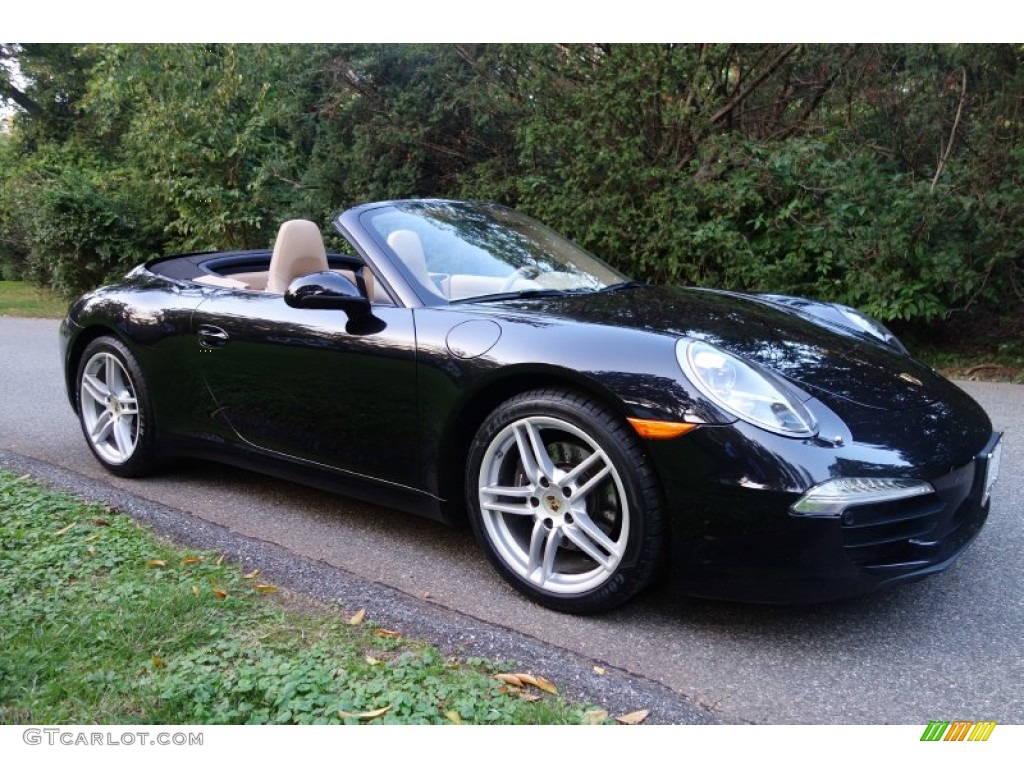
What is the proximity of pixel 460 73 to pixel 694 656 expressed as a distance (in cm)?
916

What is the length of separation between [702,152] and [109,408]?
5.83m

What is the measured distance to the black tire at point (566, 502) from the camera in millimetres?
2527

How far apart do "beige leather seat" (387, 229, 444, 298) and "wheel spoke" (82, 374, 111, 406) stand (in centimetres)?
188

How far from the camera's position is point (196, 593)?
2709mm

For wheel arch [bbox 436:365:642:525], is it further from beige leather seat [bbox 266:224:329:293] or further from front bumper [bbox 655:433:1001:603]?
beige leather seat [bbox 266:224:329:293]

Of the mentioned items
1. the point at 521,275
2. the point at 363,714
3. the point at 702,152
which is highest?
the point at 702,152

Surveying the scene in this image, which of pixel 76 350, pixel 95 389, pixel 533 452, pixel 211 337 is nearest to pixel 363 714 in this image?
pixel 533 452

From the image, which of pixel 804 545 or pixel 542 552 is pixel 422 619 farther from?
pixel 804 545

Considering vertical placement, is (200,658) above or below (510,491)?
below

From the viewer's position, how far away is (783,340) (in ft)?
9.62

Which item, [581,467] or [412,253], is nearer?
[581,467]

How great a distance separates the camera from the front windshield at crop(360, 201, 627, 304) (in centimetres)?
333

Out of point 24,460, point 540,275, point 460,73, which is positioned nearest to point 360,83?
point 460,73

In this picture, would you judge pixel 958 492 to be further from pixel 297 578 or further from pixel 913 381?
pixel 297 578
